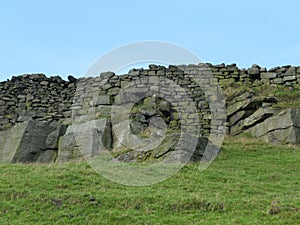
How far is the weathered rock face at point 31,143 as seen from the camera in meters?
18.4

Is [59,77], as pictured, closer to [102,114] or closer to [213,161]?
[102,114]

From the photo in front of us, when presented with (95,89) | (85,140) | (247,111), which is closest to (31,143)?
(85,140)

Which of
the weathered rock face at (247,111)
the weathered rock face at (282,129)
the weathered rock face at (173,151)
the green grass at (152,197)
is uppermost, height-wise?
the weathered rock face at (247,111)

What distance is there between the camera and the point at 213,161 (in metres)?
16.2

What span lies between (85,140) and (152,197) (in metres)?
7.33

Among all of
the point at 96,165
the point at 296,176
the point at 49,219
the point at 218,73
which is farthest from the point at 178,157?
the point at 218,73

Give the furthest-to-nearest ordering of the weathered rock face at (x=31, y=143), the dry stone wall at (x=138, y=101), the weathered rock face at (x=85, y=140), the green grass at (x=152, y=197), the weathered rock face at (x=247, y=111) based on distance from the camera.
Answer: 1. the weathered rock face at (x=247, y=111)
2. the dry stone wall at (x=138, y=101)
3. the weathered rock face at (x=31, y=143)
4. the weathered rock face at (x=85, y=140)
5. the green grass at (x=152, y=197)

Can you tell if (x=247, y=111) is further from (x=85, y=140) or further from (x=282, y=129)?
(x=85, y=140)

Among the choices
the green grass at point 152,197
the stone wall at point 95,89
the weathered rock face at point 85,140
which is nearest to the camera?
the green grass at point 152,197

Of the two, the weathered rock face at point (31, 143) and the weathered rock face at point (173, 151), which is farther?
the weathered rock face at point (31, 143)

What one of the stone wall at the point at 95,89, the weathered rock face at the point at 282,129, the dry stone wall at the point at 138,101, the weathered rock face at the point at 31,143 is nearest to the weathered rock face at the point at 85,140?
the dry stone wall at the point at 138,101

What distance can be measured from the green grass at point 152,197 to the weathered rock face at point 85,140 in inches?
110

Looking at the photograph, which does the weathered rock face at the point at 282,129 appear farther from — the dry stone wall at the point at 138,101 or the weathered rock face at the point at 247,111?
the weathered rock face at the point at 247,111

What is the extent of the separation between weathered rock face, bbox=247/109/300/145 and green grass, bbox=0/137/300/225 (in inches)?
131
